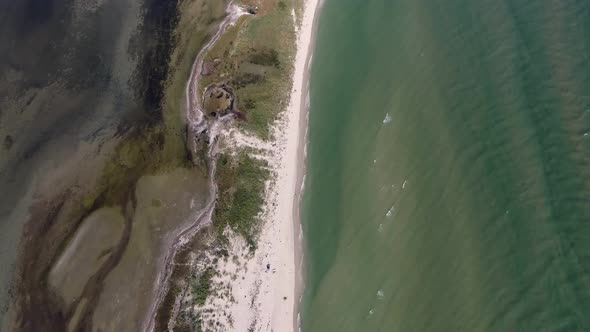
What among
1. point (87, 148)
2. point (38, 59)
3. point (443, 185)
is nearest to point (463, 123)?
point (443, 185)

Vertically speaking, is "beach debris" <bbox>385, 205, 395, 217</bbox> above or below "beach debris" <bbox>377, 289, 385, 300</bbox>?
above

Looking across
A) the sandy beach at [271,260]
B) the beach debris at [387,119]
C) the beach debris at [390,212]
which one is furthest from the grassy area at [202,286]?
the beach debris at [387,119]

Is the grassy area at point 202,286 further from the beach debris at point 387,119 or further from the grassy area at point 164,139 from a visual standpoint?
the beach debris at point 387,119

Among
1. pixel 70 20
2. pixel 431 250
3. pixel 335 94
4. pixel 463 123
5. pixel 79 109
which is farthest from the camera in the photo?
pixel 70 20

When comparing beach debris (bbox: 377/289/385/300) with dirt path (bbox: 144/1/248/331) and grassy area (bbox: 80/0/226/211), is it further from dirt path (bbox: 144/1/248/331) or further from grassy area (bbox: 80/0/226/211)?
grassy area (bbox: 80/0/226/211)

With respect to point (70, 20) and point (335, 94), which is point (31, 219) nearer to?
point (70, 20)

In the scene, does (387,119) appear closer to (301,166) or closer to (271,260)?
(301,166)

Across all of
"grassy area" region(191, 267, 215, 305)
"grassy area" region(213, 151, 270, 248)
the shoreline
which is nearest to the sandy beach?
the shoreline
